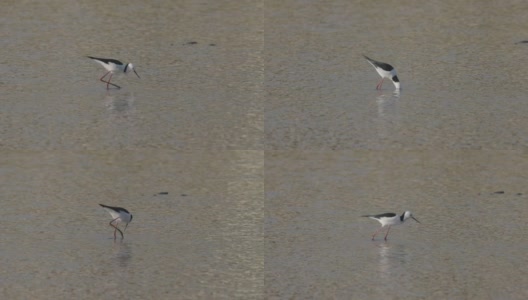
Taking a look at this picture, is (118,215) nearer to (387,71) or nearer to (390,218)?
(390,218)

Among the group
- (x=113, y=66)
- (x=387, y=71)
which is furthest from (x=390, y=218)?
(x=113, y=66)

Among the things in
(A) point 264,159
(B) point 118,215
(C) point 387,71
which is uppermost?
(C) point 387,71

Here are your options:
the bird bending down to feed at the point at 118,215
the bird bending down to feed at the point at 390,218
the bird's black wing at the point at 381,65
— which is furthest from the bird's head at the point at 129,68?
the bird bending down to feed at the point at 390,218

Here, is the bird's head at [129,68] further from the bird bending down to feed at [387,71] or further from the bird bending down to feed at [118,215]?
the bird bending down to feed at [118,215]

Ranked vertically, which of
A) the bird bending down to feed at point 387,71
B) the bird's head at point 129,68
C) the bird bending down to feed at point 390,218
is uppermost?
the bird bending down to feed at point 387,71

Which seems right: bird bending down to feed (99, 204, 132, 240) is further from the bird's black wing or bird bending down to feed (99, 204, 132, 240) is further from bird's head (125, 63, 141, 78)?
the bird's black wing

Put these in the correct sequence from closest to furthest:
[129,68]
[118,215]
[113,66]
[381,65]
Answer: [118,215], [113,66], [381,65], [129,68]

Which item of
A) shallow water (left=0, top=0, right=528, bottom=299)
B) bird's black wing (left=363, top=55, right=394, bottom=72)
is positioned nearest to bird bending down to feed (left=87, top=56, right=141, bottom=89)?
shallow water (left=0, top=0, right=528, bottom=299)

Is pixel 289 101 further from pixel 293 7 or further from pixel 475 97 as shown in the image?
pixel 293 7

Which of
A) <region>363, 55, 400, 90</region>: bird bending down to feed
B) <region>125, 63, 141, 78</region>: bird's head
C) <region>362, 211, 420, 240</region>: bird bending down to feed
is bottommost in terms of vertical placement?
<region>362, 211, 420, 240</region>: bird bending down to feed
